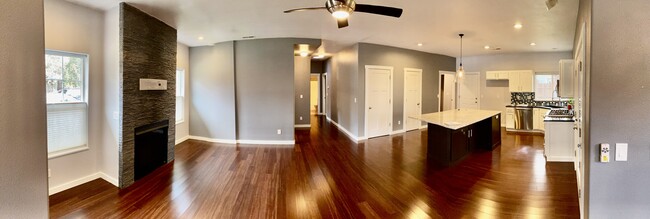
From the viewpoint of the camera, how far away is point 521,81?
8.16m

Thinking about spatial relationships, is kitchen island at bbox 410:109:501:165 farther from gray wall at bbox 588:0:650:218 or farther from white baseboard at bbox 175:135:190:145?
white baseboard at bbox 175:135:190:145

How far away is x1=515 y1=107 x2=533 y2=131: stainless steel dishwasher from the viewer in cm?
774

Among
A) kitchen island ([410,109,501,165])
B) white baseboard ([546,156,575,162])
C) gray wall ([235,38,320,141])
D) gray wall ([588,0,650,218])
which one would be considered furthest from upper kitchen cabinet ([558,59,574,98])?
gray wall ([235,38,320,141])

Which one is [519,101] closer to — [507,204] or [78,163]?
[507,204]

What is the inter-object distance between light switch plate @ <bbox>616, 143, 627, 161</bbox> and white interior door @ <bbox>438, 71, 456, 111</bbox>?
24.7ft

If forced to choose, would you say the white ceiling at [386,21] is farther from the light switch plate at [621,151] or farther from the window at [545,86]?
the light switch plate at [621,151]

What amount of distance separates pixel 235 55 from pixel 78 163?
3407mm

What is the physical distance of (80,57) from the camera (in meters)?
3.68

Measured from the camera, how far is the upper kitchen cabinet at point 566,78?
4.77 meters

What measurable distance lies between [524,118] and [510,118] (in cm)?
35

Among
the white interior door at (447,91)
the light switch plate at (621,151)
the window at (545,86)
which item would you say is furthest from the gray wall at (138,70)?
the window at (545,86)

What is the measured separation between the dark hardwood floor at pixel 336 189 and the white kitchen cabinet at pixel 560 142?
23 centimetres

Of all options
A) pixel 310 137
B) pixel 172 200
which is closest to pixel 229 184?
pixel 172 200

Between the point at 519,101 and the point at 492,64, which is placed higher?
the point at 492,64
